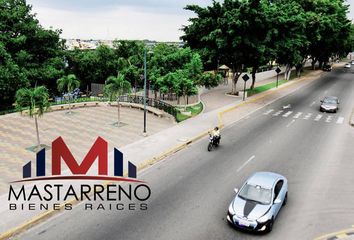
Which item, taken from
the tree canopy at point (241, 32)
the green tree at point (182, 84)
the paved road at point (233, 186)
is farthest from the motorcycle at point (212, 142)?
the tree canopy at point (241, 32)

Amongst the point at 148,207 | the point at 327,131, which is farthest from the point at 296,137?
the point at 148,207

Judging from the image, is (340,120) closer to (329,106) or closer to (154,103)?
(329,106)

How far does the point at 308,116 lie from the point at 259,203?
21.5 m

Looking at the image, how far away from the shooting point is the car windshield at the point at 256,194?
517 inches

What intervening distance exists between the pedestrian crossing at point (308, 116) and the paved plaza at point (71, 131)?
11279 millimetres

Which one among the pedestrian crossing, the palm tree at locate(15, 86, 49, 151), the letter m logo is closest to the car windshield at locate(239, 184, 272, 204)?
the letter m logo

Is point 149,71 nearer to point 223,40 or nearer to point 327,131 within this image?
point 223,40

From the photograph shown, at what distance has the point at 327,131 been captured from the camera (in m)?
26.7

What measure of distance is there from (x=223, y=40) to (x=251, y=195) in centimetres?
2528

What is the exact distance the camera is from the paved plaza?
64.5ft

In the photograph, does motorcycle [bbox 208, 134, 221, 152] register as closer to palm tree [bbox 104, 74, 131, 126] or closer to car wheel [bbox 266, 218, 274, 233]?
palm tree [bbox 104, 74, 131, 126]

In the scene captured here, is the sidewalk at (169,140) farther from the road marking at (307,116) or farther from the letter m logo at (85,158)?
the road marking at (307,116)

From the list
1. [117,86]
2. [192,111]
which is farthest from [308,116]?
[117,86]

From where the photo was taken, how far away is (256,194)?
1344cm
